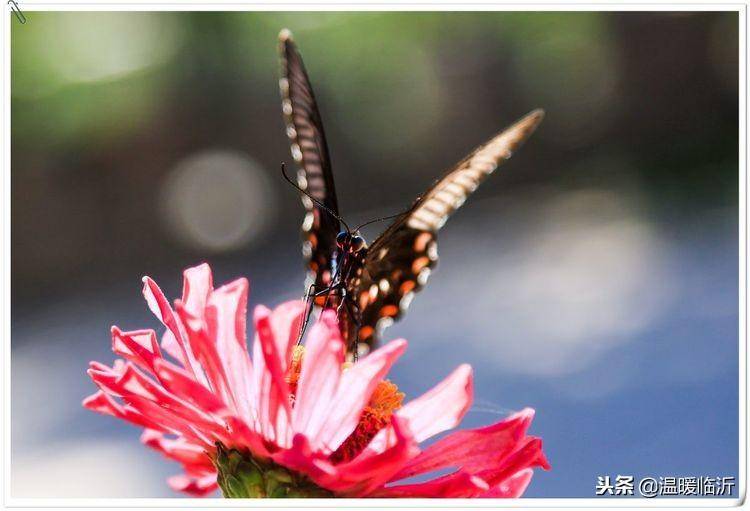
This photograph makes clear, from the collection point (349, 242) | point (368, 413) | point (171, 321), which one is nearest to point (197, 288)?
point (171, 321)

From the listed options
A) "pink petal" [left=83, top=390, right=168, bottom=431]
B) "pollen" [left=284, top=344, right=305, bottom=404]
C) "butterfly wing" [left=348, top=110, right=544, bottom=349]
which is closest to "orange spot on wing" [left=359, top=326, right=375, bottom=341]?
"butterfly wing" [left=348, top=110, right=544, bottom=349]

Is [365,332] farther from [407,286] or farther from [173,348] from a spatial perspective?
[173,348]

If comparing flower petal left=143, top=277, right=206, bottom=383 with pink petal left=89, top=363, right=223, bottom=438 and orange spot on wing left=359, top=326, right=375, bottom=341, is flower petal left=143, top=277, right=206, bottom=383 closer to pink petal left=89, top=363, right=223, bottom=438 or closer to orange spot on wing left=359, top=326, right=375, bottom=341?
pink petal left=89, top=363, right=223, bottom=438

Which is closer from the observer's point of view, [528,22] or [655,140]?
[528,22]

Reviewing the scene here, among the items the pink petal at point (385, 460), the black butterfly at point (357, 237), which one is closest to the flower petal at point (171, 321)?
the pink petal at point (385, 460)

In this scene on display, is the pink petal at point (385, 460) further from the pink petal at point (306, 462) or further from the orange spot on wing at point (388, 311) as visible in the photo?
the orange spot on wing at point (388, 311)
